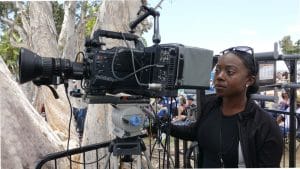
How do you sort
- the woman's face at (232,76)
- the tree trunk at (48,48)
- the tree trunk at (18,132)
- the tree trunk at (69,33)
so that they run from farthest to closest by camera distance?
the tree trunk at (69,33) → the tree trunk at (48,48) → the tree trunk at (18,132) → the woman's face at (232,76)

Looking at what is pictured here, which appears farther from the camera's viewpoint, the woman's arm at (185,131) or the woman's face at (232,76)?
the woman's arm at (185,131)

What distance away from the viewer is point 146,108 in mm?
1887

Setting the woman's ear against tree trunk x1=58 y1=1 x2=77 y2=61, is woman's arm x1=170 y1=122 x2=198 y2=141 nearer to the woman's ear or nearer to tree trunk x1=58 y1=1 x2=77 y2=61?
the woman's ear

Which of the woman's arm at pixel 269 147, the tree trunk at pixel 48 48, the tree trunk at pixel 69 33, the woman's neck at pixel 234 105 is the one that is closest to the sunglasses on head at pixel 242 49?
the woman's neck at pixel 234 105

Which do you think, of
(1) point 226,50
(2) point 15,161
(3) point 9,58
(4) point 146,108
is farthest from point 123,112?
(3) point 9,58

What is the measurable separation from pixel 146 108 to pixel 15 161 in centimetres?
171

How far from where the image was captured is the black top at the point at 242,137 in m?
1.49

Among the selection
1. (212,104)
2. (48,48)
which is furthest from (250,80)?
(48,48)

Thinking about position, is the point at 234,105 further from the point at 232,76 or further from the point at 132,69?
the point at 132,69

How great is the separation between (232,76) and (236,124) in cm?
21

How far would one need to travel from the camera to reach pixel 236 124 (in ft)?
5.20

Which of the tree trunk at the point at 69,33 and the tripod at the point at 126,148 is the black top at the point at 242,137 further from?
the tree trunk at the point at 69,33

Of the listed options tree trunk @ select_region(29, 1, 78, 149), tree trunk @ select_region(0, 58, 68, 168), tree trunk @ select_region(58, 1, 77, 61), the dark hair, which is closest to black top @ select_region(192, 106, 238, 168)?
the dark hair

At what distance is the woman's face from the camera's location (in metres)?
1.62
